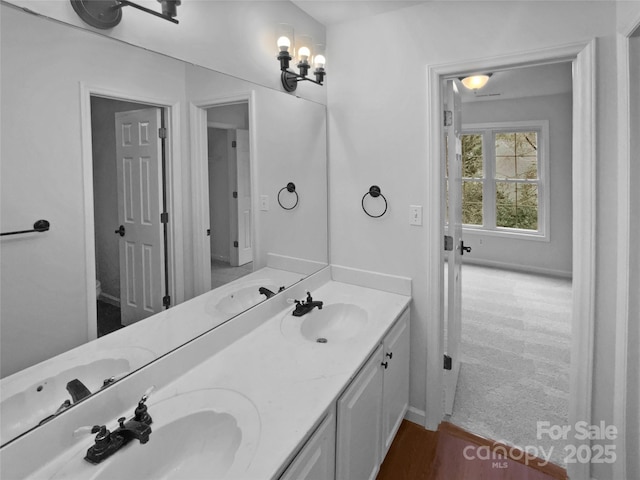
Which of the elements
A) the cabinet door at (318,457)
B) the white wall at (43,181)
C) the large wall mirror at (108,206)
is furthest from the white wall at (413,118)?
the white wall at (43,181)

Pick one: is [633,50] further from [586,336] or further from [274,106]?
[274,106]

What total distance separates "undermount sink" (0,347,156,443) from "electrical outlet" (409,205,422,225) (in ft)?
5.16

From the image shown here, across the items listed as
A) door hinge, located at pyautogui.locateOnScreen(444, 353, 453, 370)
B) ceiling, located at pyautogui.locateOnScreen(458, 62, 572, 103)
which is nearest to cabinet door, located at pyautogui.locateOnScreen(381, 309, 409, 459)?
door hinge, located at pyautogui.locateOnScreen(444, 353, 453, 370)

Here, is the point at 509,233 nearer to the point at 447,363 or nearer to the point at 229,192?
the point at 447,363

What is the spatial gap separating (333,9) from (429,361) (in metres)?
2.13

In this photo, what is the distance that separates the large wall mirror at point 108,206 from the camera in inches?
37.6

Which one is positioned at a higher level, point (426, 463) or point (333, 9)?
point (333, 9)

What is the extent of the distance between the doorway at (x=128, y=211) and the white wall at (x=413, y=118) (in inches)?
50.6

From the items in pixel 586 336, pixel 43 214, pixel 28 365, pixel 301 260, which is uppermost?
pixel 43 214

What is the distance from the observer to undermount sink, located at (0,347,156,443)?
94 cm

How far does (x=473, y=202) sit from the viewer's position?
6105 millimetres

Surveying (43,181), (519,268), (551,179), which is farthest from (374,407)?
(551,179)

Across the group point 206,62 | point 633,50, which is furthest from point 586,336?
point 206,62

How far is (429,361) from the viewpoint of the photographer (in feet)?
7.28
